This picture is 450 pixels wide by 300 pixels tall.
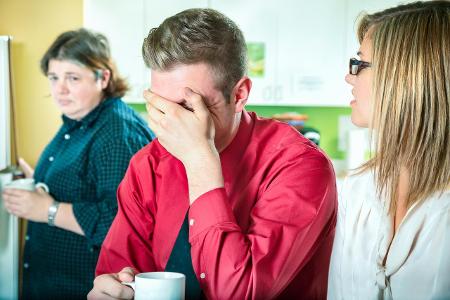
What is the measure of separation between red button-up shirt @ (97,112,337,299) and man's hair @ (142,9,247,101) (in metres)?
0.13

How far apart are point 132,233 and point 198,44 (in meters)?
0.37

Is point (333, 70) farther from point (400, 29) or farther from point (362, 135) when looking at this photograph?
point (400, 29)

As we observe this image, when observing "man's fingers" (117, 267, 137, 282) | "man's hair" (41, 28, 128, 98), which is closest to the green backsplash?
"man's hair" (41, 28, 128, 98)

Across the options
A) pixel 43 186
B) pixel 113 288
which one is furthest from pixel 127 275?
pixel 43 186

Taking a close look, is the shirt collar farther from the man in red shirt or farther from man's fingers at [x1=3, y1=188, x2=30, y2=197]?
man's fingers at [x1=3, y1=188, x2=30, y2=197]

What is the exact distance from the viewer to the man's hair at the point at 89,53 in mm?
1848

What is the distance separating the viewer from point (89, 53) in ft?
6.08

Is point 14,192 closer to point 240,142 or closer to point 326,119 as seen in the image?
point 240,142

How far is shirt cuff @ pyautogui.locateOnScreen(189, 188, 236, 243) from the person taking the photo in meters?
1.03

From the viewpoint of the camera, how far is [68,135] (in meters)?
1.87

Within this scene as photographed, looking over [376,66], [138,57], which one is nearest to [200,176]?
[376,66]

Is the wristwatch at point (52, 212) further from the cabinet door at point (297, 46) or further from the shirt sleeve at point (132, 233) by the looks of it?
the cabinet door at point (297, 46)

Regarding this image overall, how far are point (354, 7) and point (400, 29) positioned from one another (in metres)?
2.67

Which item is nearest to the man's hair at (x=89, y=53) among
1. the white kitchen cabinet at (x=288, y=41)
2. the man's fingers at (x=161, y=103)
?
the man's fingers at (x=161, y=103)
